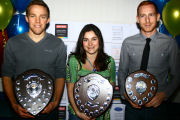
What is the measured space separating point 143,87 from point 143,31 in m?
0.61

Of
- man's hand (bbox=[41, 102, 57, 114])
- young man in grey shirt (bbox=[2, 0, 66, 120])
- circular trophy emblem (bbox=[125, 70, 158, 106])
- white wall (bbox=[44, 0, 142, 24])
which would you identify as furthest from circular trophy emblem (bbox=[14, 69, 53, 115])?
white wall (bbox=[44, 0, 142, 24])

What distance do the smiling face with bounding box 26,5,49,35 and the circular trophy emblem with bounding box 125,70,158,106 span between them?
97 centimetres

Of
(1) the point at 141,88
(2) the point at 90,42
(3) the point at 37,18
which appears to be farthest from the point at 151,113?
(3) the point at 37,18

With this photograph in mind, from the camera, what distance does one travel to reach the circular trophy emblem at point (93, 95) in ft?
3.86

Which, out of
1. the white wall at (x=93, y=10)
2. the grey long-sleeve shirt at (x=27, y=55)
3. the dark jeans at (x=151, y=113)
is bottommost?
the dark jeans at (x=151, y=113)

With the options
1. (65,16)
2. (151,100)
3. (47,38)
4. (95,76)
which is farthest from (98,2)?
(151,100)

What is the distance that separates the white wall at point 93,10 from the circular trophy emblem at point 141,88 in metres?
1.27

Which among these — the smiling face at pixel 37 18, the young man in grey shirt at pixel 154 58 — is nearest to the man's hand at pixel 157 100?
the young man in grey shirt at pixel 154 58

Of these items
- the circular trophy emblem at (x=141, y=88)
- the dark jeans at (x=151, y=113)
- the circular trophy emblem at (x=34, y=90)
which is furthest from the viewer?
the dark jeans at (x=151, y=113)

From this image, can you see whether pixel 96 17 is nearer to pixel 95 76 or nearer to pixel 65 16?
pixel 65 16

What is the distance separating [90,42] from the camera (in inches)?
56.9

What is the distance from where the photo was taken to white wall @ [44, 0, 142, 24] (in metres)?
2.27

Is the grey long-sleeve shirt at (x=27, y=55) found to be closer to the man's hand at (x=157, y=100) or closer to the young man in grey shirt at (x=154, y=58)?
the young man in grey shirt at (x=154, y=58)

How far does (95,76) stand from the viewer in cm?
122
